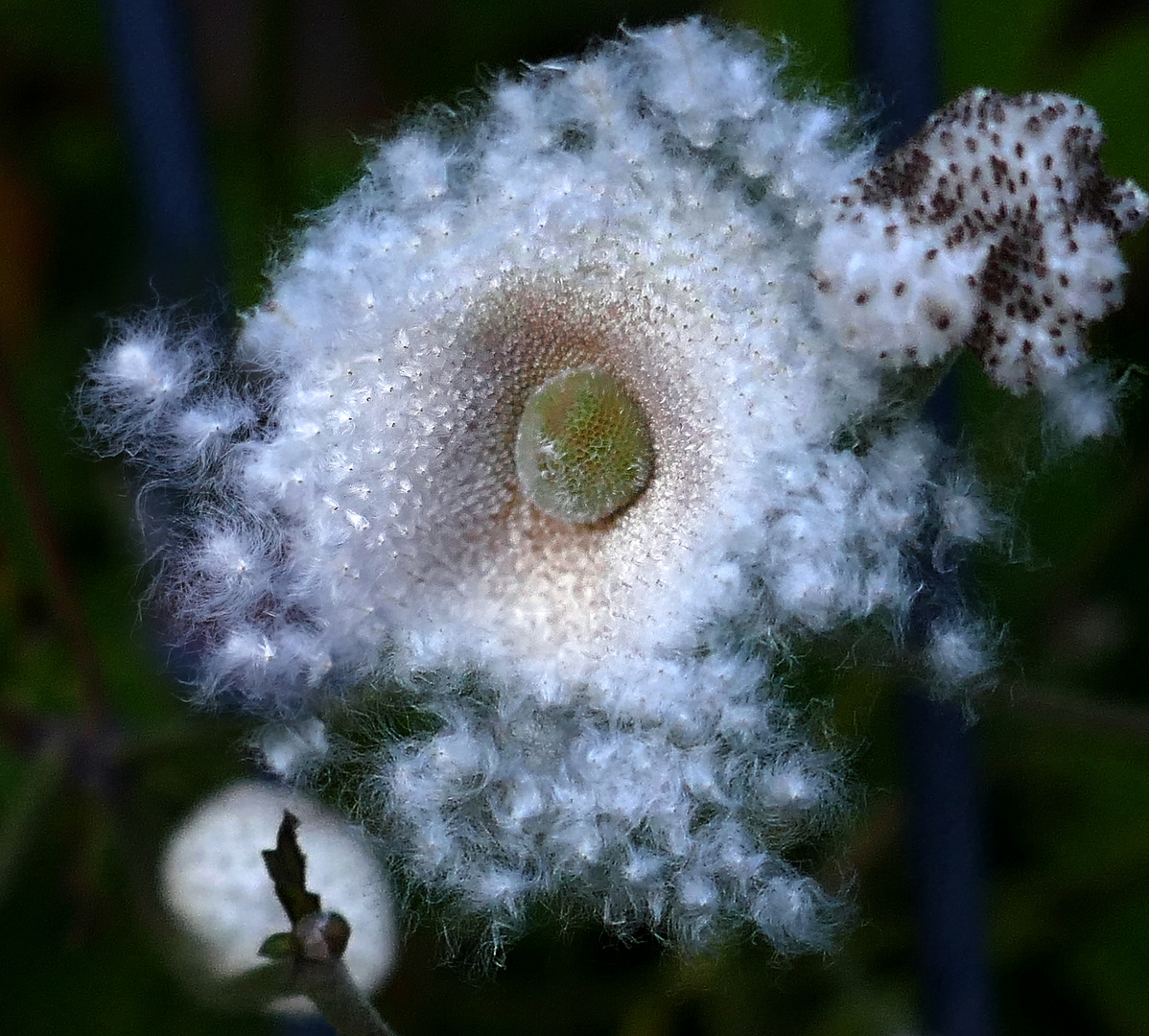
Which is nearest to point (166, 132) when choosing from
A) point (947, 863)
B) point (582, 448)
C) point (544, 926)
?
point (582, 448)

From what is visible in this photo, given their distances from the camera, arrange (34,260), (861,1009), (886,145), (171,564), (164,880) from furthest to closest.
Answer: (34,260) → (861,1009) → (164,880) → (886,145) → (171,564)

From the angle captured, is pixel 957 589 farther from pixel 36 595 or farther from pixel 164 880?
pixel 36 595

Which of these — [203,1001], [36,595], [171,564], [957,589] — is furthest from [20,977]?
[957,589]

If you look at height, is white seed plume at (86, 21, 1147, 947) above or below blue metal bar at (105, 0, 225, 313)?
below

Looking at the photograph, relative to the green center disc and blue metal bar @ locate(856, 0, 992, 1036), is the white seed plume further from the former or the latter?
blue metal bar @ locate(856, 0, 992, 1036)

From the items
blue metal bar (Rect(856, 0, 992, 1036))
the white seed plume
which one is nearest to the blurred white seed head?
the white seed plume

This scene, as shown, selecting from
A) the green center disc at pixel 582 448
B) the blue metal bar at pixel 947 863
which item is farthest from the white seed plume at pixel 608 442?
the blue metal bar at pixel 947 863
